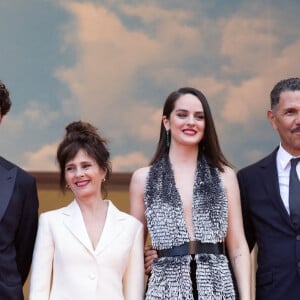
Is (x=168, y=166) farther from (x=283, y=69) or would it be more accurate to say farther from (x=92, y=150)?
(x=283, y=69)

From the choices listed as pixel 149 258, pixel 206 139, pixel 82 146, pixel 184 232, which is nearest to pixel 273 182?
pixel 206 139

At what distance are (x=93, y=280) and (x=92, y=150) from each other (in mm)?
514

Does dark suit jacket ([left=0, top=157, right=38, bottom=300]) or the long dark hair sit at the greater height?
the long dark hair

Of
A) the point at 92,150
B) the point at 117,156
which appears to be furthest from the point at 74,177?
the point at 117,156

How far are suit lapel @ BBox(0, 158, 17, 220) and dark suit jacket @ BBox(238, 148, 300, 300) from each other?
0.93 meters

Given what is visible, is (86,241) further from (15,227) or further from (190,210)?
(190,210)

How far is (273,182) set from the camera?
12.8 ft

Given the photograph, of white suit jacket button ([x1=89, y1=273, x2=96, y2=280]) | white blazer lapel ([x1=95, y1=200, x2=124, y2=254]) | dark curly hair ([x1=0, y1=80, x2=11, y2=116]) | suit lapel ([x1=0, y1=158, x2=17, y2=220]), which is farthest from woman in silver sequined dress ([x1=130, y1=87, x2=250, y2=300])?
dark curly hair ([x1=0, y1=80, x2=11, y2=116])

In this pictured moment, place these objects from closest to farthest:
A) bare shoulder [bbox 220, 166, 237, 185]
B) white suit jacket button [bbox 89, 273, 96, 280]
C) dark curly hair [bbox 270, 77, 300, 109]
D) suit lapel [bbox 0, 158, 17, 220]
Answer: white suit jacket button [bbox 89, 273, 96, 280] < suit lapel [bbox 0, 158, 17, 220] < bare shoulder [bbox 220, 166, 237, 185] < dark curly hair [bbox 270, 77, 300, 109]

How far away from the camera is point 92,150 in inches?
150

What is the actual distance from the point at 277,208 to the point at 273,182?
0.12 metres

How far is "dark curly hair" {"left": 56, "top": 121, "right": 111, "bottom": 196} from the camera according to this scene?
380cm

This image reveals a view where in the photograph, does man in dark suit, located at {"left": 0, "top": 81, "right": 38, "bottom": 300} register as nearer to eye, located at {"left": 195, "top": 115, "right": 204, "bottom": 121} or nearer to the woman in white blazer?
the woman in white blazer

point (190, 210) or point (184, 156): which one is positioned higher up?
point (184, 156)
